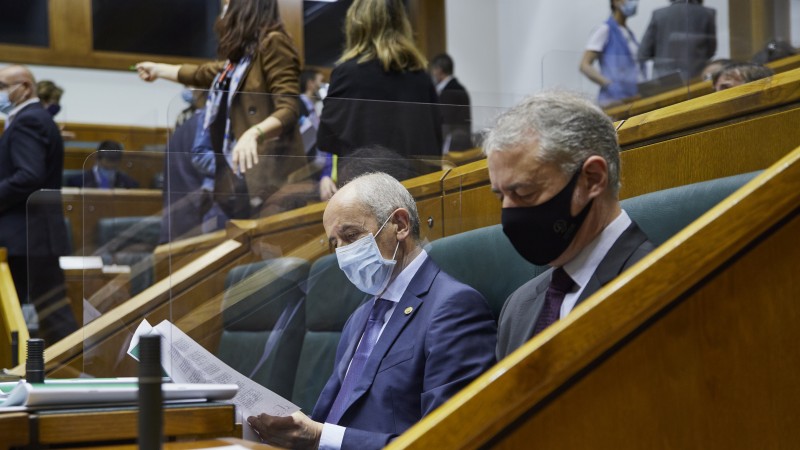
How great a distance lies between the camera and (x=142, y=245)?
3414 millimetres

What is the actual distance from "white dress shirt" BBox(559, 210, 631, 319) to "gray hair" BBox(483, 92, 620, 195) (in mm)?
67

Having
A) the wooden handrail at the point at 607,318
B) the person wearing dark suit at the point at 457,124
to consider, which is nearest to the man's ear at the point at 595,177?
the wooden handrail at the point at 607,318

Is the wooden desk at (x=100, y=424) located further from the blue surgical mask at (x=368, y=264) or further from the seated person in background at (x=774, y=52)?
the seated person in background at (x=774, y=52)

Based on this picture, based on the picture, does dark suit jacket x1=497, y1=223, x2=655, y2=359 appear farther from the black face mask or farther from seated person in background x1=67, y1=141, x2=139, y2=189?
seated person in background x1=67, y1=141, x2=139, y2=189

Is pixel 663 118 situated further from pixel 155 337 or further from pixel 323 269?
pixel 155 337

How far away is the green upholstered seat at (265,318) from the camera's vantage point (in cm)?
283

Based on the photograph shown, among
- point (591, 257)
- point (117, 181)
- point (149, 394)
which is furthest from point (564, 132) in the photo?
point (117, 181)

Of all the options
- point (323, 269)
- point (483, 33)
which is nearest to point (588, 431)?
point (323, 269)

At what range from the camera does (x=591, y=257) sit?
176 cm

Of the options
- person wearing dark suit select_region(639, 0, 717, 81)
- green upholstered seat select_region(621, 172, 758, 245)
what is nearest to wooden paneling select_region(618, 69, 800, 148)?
green upholstered seat select_region(621, 172, 758, 245)

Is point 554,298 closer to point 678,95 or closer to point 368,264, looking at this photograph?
point 368,264

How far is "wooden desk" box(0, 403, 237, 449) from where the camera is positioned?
1477 millimetres

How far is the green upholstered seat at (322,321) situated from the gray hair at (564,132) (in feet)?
3.48

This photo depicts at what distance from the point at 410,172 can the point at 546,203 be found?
1201 millimetres
